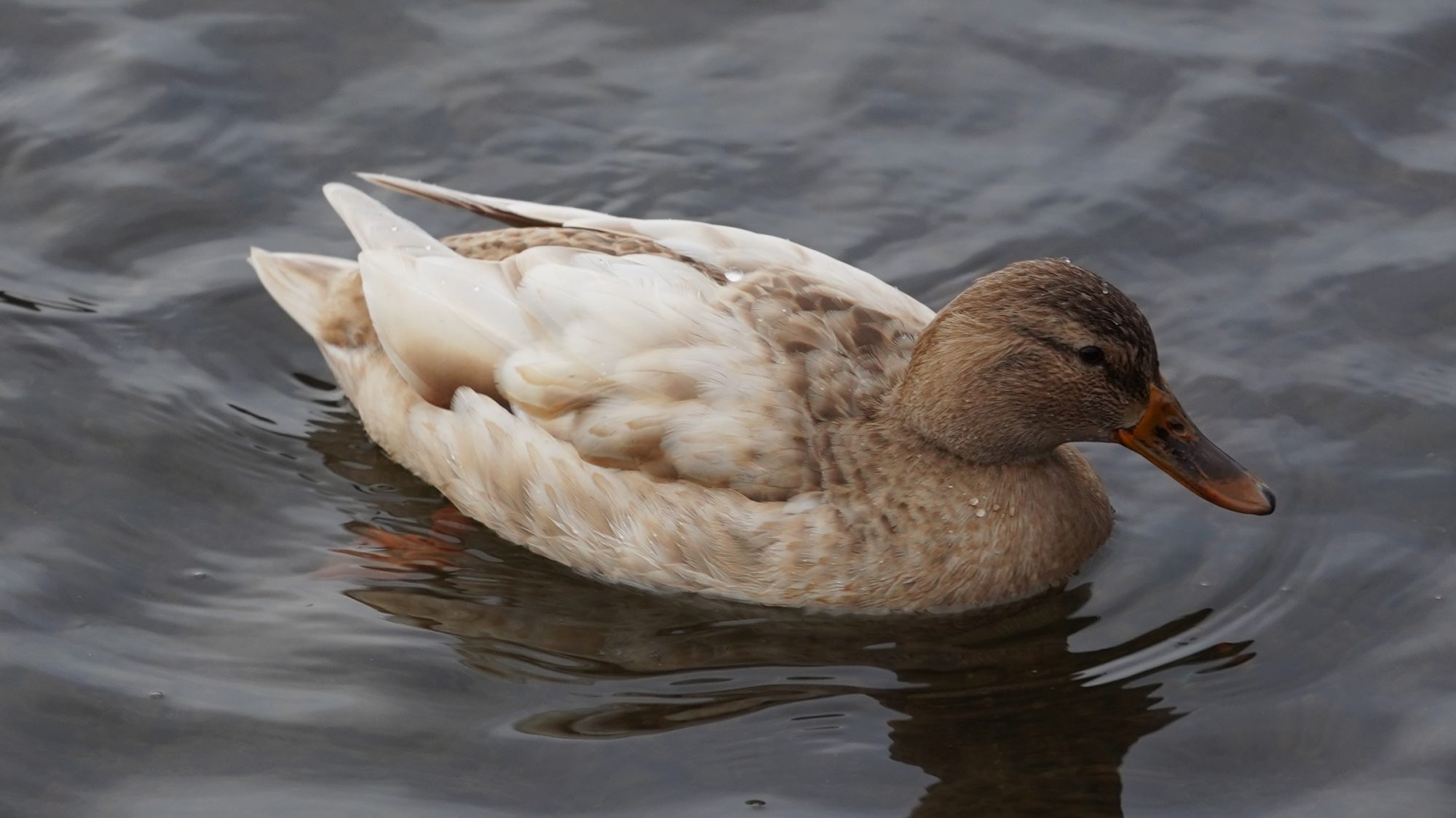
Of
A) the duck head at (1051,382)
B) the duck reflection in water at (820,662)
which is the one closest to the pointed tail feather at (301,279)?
the duck reflection in water at (820,662)

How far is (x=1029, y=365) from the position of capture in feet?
20.9

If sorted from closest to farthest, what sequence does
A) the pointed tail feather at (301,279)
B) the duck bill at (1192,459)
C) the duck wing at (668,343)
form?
the duck bill at (1192,459), the duck wing at (668,343), the pointed tail feather at (301,279)

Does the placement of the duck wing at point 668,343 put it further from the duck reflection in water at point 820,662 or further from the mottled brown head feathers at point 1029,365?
the duck reflection in water at point 820,662

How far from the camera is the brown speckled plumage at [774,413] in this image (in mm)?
6414

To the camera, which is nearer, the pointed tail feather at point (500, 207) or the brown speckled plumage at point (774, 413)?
the brown speckled plumage at point (774, 413)

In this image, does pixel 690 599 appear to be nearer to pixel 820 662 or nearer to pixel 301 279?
pixel 820 662

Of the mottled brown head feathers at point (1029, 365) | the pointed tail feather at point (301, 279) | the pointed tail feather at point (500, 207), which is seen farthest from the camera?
the pointed tail feather at point (301, 279)

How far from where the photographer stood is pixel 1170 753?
5930mm

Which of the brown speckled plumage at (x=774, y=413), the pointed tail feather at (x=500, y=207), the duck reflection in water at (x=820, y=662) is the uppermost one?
the pointed tail feather at (x=500, y=207)

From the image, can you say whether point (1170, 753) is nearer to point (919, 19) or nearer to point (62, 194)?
point (919, 19)

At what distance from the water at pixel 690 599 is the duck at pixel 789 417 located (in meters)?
0.21

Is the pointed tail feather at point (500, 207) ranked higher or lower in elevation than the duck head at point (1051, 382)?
higher

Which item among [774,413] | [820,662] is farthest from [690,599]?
[774,413]

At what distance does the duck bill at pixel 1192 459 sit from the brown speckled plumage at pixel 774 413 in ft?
0.35
